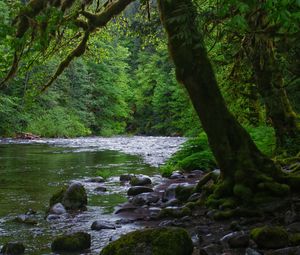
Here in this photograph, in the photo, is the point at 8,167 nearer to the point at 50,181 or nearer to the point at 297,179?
the point at 50,181

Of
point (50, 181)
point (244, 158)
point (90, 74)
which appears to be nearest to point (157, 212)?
point (244, 158)

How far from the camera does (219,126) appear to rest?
22.3ft

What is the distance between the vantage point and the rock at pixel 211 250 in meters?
4.95

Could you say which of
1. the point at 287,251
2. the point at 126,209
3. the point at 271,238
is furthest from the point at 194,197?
the point at 287,251

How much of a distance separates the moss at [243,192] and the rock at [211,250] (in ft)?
5.14

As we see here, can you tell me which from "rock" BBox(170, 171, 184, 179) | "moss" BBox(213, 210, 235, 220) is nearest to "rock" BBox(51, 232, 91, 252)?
"moss" BBox(213, 210, 235, 220)

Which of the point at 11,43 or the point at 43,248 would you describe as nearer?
the point at 11,43

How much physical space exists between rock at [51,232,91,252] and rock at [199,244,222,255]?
59.0 inches

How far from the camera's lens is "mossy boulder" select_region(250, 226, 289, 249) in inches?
192

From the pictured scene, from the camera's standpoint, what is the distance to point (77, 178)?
40.9 ft

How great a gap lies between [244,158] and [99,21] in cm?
362

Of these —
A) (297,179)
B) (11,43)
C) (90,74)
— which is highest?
(90,74)

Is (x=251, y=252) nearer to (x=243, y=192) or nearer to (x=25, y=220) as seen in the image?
(x=243, y=192)

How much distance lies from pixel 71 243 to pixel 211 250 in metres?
1.69
